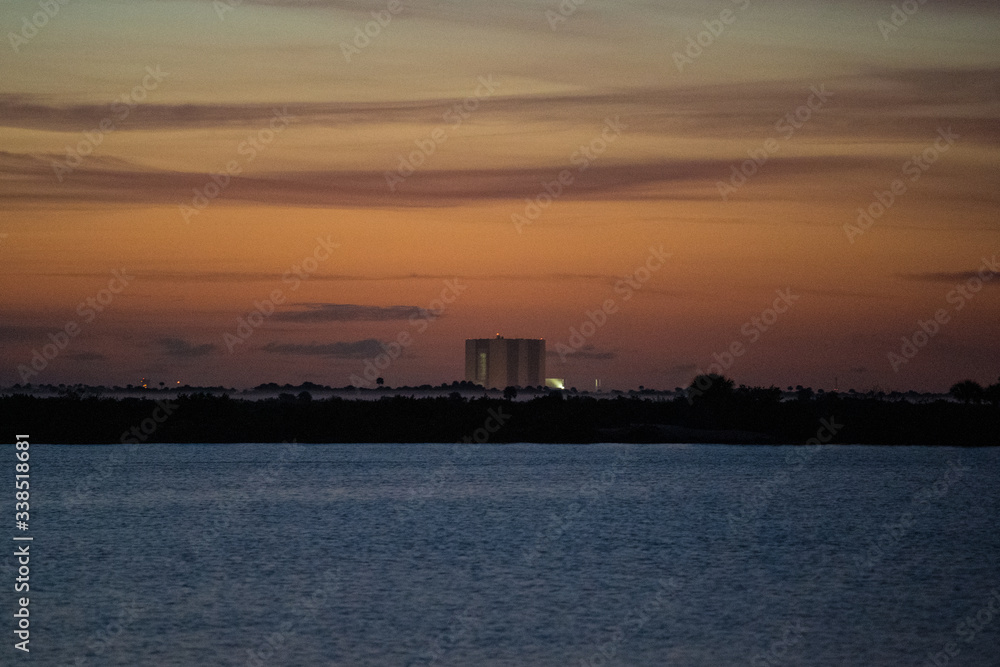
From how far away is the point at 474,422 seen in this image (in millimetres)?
149000

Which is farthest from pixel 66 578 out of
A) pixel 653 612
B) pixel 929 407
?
pixel 929 407

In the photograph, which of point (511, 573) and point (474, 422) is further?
point (474, 422)

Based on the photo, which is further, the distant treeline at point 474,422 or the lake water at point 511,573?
the distant treeline at point 474,422

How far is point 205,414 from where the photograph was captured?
482 feet

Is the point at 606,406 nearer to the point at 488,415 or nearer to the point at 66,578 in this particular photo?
the point at 488,415

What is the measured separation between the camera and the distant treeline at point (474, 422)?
470 ft

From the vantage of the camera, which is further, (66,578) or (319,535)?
(319,535)

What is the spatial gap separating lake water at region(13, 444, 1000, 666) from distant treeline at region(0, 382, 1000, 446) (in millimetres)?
64094

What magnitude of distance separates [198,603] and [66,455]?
92.8m

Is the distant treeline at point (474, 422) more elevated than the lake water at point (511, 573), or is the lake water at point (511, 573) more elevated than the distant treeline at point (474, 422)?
the distant treeline at point (474, 422)

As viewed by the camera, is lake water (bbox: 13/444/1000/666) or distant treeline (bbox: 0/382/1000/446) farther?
distant treeline (bbox: 0/382/1000/446)

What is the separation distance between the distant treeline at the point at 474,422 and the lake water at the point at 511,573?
64.1 meters

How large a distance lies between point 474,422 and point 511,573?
111 metres

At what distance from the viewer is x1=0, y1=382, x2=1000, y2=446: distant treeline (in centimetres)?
14338
